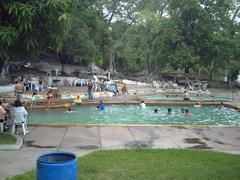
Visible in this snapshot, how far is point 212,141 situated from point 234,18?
46.5 metres

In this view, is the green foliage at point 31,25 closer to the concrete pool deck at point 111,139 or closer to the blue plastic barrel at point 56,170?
the concrete pool deck at point 111,139

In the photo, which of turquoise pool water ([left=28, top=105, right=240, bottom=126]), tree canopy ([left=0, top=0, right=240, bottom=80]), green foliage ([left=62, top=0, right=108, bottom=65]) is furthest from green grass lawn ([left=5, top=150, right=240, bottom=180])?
green foliage ([left=62, top=0, right=108, bottom=65])

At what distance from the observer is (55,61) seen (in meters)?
49.8

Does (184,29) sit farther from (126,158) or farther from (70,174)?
(70,174)

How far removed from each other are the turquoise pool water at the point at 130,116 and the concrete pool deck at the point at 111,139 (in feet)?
21.4

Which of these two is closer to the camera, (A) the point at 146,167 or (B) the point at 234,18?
(A) the point at 146,167

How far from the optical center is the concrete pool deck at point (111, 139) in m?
10.4

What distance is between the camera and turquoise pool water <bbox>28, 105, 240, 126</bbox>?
2200cm

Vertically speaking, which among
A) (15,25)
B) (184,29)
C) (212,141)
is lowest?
(212,141)

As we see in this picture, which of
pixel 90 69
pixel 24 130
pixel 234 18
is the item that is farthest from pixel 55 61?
pixel 24 130

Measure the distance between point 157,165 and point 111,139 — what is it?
160 inches

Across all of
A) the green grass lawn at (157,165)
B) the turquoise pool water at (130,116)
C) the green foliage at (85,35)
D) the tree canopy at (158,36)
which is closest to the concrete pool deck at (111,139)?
the green grass lawn at (157,165)

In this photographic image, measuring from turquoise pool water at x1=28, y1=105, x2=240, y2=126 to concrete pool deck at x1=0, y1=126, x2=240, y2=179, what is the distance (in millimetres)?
6518

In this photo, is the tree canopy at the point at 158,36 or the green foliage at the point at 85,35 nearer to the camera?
the green foliage at the point at 85,35
